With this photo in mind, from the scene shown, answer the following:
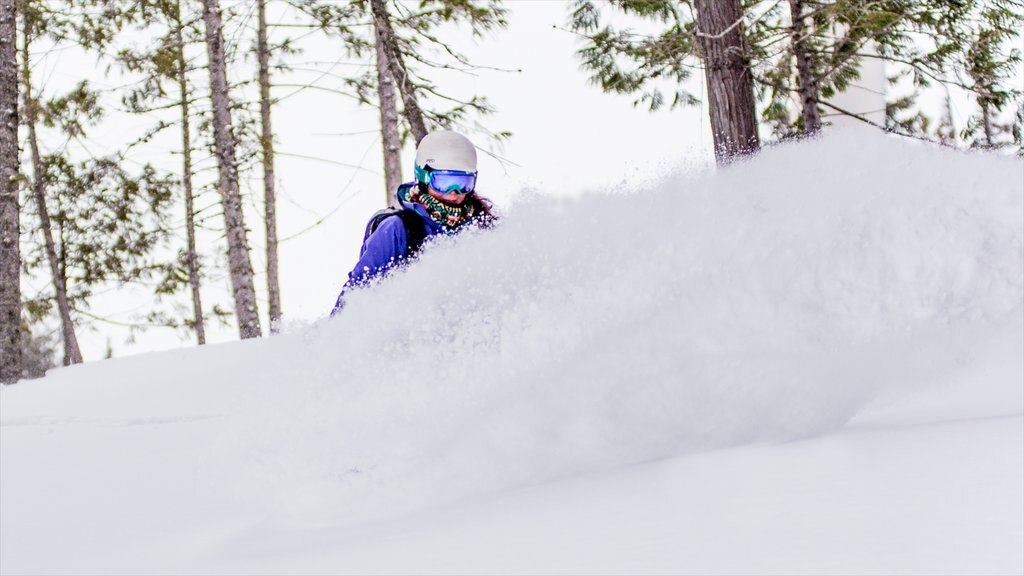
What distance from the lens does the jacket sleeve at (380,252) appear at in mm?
4352

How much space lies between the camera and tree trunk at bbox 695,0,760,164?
7.72m

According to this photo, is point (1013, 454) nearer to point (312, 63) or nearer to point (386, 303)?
point (386, 303)

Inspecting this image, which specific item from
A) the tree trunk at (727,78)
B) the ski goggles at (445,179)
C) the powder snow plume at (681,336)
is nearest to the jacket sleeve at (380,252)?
the ski goggles at (445,179)

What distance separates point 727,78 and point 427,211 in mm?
4220

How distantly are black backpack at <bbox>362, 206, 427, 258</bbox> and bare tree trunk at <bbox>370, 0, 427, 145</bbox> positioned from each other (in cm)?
657

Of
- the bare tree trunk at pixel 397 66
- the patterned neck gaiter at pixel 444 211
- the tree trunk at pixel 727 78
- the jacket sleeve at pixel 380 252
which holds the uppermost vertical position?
the bare tree trunk at pixel 397 66

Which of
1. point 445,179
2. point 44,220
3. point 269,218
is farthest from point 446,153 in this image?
point 44,220

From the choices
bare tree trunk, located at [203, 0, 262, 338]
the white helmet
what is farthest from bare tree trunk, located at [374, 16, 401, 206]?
the white helmet

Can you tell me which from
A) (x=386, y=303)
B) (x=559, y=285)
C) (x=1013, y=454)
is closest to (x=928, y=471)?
(x=1013, y=454)

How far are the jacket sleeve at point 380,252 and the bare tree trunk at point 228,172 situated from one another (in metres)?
8.92

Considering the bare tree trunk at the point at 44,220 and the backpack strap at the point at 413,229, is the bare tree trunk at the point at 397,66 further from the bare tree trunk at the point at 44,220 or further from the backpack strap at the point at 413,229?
the bare tree trunk at the point at 44,220

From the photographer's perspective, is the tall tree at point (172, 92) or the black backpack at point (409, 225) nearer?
the black backpack at point (409, 225)

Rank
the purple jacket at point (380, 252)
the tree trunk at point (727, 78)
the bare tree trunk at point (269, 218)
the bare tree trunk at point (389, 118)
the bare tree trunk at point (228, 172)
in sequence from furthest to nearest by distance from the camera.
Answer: the bare tree trunk at point (269, 218)
the bare tree trunk at point (228, 172)
the bare tree trunk at point (389, 118)
the tree trunk at point (727, 78)
the purple jacket at point (380, 252)

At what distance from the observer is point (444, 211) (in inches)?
181
